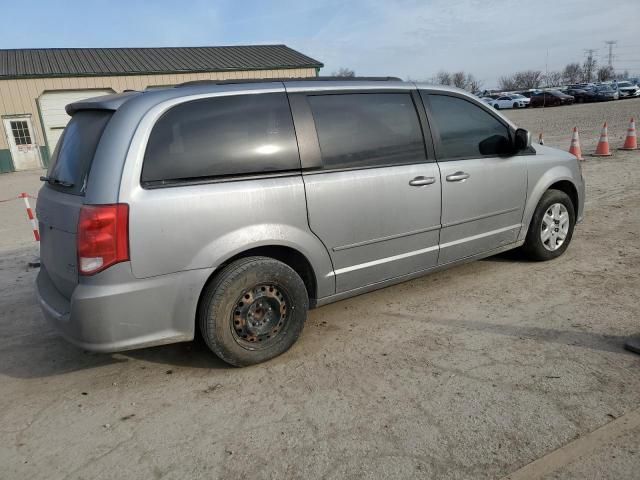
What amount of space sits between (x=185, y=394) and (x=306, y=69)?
25160 mm

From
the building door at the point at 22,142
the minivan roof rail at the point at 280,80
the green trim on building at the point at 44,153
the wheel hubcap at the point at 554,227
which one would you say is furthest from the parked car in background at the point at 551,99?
the minivan roof rail at the point at 280,80

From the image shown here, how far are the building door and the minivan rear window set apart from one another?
21.5 metres

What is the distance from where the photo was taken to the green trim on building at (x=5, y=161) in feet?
69.9

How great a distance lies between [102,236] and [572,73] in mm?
129038

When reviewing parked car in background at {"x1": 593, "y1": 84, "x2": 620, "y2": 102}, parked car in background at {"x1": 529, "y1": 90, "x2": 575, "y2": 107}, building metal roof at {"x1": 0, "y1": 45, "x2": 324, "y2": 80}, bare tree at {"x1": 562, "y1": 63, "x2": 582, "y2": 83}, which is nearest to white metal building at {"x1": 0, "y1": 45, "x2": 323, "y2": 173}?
building metal roof at {"x1": 0, "y1": 45, "x2": 324, "y2": 80}

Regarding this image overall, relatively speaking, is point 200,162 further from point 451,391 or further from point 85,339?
point 451,391

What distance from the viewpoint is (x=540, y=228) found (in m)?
4.83

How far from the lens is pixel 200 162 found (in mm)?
3027

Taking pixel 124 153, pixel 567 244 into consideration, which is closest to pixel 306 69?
pixel 567 244

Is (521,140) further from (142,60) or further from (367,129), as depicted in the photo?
(142,60)

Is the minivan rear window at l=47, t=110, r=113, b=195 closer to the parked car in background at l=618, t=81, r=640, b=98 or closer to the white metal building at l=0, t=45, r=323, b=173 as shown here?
the white metal building at l=0, t=45, r=323, b=173

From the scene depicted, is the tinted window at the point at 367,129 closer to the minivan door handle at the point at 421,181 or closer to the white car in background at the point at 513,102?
the minivan door handle at the point at 421,181

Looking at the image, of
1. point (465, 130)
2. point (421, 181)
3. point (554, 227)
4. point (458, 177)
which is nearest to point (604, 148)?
point (554, 227)

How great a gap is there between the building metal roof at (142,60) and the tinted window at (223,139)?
2207 cm
